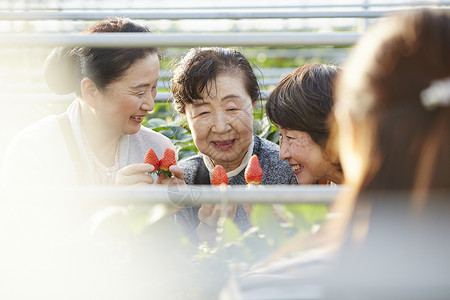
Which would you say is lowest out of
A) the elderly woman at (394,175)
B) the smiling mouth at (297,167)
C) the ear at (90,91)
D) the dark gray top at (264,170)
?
the elderly woman at (394,175)

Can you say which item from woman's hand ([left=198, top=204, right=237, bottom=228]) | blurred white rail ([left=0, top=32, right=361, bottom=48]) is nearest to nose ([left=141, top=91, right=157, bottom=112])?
woman's hand ([left=198, top=204, right=237, bottom=228])

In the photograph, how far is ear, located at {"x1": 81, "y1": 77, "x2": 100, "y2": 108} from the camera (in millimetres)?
2175

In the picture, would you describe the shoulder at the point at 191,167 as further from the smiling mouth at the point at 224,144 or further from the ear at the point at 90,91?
the ear at the point at 90,91

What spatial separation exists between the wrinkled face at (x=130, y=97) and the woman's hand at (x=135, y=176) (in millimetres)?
381

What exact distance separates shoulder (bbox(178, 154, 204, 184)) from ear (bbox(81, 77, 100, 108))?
370mm

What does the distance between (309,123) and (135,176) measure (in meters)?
0.56

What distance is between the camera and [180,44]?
114 cm

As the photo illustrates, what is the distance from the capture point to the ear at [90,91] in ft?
7.13

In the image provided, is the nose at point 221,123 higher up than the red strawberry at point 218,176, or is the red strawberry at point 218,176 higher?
the nose at point 221,123

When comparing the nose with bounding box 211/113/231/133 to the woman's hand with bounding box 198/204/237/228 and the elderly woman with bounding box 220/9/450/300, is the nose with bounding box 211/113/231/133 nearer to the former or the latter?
the woman's hand with bounding box 198/204/237/228

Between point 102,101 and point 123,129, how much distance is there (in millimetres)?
116

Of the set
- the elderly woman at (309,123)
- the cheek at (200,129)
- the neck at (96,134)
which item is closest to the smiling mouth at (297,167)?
the elderly woman at (309,123)

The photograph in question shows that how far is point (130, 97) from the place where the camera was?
2.15 m

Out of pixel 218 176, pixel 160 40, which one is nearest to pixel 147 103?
pixel 218 176
